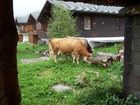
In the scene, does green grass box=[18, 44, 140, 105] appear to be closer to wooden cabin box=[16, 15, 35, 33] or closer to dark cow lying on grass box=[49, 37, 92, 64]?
dark cow lying on grass box=[49, 37, 92, 64]

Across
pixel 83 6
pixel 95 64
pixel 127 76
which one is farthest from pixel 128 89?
pixel 83 6

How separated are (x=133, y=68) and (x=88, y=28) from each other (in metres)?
28.6

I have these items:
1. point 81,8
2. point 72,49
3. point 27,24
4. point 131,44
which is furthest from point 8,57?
point 27,24

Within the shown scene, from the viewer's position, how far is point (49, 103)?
8883 millimetres

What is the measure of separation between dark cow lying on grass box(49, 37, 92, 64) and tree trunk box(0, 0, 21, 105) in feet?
49.9

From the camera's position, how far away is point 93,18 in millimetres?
35875

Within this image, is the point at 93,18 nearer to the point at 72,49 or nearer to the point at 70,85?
the point at 72,49

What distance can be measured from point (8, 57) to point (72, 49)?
52.1 feet

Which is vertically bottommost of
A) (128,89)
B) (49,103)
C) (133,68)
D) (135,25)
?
(49,103)

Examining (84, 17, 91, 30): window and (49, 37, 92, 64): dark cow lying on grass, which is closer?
(49, 37, 92, 64): dark cow lying on grass

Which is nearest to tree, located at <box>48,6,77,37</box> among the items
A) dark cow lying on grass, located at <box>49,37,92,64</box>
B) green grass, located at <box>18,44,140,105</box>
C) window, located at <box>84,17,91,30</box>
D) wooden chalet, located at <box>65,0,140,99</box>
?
window, located at <box>84,17,91,30</box>

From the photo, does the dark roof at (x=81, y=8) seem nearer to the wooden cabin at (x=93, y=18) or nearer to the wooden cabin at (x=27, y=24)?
the wooden cabin at (x=93, y=18)

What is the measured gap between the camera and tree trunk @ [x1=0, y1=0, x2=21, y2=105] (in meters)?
1.82

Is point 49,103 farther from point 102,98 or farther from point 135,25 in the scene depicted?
point 135,25
